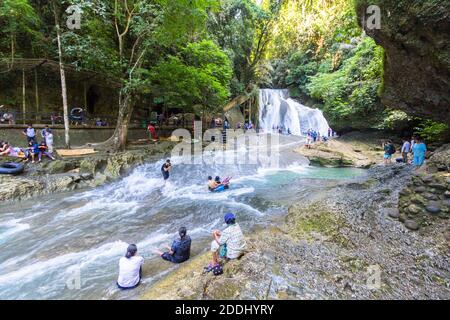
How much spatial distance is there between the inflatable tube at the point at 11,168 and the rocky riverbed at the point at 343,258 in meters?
9.67

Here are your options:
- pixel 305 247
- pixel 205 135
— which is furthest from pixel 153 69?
pixel 305 247

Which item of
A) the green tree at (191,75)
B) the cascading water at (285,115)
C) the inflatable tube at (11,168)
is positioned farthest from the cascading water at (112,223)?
the cascading water at (285,115)

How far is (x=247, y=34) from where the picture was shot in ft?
80.9

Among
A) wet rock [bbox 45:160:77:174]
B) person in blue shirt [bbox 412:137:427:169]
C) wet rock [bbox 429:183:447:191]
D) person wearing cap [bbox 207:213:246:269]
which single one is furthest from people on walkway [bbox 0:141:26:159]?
person in blue shirt [bbox 412:137:427:169]

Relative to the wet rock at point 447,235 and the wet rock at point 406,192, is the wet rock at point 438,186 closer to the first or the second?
the wet rock at point 406,192

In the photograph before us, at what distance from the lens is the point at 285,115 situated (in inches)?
1146

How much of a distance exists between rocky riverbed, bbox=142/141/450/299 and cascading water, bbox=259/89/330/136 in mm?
20958

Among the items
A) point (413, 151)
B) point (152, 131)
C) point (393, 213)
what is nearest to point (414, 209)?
point (393, 213)

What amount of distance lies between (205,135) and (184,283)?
17.5 meters

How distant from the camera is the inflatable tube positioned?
9703 millimetres

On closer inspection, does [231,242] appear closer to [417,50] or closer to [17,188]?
[417,50]

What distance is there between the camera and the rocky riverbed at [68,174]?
935 centimetres

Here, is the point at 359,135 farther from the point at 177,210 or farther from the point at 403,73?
the point at 177,210

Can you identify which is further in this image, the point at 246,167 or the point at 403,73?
the point at 246,167
